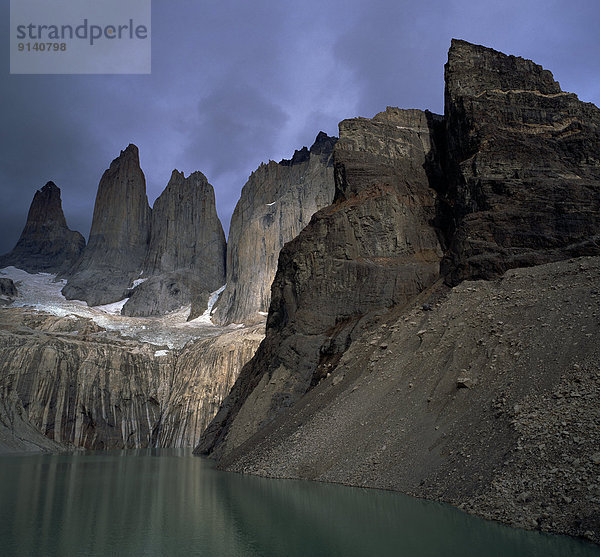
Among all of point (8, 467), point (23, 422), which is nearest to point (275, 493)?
point (8, 467)

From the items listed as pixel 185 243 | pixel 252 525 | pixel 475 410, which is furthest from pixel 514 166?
pixel 185 243

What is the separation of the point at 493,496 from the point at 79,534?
872 cm

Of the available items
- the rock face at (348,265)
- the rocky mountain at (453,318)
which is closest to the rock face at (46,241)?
the rock face at (348,265)

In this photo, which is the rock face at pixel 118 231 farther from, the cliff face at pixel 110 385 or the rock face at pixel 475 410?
the rock face at pixel 475 410

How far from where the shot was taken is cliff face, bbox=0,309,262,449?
1994 inches

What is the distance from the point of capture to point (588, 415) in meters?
11.7

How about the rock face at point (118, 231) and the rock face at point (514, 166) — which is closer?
the rock face at point (514, 166)

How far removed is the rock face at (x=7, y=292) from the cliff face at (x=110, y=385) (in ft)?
47.5

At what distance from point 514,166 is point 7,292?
7522 centimetres

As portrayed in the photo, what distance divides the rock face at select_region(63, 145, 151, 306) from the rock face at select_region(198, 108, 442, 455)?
2470 inches

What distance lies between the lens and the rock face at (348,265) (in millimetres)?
28781

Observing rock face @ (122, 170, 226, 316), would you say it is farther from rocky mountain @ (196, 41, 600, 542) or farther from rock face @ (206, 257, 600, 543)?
rock face @ (206, 257, 600, 543)

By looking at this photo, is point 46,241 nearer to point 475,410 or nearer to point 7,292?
point 7,292

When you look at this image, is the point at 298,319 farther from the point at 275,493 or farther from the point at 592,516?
the point at 592,516
